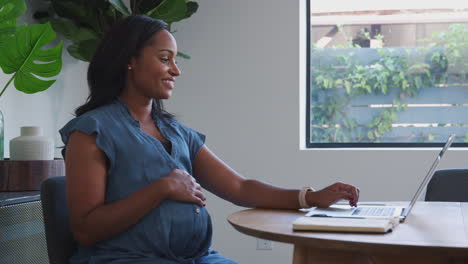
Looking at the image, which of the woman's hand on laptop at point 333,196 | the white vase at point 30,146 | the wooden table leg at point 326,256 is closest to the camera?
the wooden table leg at point 326,256

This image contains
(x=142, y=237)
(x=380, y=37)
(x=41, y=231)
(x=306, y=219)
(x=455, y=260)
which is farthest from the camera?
(x=380, y=37)

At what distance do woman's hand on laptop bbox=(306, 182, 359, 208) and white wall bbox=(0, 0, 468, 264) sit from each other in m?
1.78

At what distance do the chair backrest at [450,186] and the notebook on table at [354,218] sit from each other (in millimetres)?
636

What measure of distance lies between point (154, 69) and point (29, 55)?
668 millimetres

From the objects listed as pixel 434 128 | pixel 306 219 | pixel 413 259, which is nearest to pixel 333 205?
pixel 306 219

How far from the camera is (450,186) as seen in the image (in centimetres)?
240

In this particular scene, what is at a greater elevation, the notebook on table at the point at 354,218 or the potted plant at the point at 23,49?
the potted plant at the point at 23,49

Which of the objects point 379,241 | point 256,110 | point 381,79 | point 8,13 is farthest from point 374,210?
point 381,79

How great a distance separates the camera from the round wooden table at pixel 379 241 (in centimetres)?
123

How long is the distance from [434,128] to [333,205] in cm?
210

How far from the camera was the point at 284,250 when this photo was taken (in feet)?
12.0

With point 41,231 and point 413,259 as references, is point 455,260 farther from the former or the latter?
point 41,231

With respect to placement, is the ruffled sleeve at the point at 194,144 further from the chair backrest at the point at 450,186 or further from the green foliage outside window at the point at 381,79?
the green foliage outside window at the point at 381,79

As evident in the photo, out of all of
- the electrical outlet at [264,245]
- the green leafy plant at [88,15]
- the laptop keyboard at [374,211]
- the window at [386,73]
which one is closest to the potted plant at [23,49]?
the green leafy plant at [88,15]
